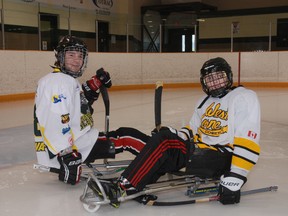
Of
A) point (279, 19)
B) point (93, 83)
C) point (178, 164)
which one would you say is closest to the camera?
point (178, 164)

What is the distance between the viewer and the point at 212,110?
6.25ft

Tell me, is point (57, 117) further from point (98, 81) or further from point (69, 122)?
point (98, 81)

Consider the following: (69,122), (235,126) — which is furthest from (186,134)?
(69,122)

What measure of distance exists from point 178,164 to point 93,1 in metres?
10.1

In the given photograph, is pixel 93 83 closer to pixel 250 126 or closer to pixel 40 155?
pixel 40 155

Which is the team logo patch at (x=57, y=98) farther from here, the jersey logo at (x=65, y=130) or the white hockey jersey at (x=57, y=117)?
the jersey logo at (x=65, y=130)

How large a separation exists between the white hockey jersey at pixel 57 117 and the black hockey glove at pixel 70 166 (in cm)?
5

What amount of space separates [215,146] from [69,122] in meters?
0.78

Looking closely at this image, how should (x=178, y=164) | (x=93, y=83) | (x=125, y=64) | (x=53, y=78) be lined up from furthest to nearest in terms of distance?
1. (x=125, y=64)
2. (x=93, y=83)
3. (x=53, y=78)
4. (x=178, y=164)

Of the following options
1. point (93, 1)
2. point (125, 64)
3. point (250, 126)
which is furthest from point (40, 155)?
point (93, 1)

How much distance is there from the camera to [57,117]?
1.94 meters

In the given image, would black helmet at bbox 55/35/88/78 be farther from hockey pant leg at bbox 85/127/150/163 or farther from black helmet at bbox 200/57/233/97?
black helmet at bbox 200/57/233/97

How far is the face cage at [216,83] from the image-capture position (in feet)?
5.92

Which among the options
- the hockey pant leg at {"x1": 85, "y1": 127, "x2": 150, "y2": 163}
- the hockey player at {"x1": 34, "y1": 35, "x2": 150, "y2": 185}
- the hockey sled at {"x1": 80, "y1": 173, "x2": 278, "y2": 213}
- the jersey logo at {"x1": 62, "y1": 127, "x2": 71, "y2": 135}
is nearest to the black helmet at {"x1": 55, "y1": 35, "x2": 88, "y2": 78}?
the hockey player at {"x1": 34, "y1": 35, "x2": 150, "y2": 185}
